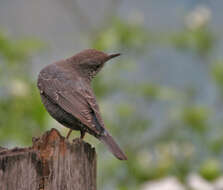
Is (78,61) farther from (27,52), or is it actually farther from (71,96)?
(27,52)

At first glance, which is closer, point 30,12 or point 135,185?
point 135,185

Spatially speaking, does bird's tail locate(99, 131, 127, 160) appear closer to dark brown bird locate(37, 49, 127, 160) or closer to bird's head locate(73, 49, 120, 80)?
dark brown bird locate(37, 49, 127, 160)

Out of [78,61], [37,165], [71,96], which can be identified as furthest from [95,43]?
[37,165]

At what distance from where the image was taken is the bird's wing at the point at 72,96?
4.42 meters

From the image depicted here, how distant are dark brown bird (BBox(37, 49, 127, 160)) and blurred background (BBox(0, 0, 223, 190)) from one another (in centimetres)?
147

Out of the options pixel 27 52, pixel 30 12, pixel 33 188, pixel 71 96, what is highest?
pixel 30 12

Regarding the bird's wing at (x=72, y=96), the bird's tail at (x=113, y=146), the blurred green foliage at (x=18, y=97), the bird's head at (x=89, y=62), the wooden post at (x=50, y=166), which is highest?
the blurred green foliage at (x=18, y=97)

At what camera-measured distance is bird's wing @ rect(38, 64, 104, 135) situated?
4.42m

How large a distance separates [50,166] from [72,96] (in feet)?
4.35

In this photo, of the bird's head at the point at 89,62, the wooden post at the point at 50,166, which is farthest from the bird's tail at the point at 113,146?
the bird's head at the point at 89,62

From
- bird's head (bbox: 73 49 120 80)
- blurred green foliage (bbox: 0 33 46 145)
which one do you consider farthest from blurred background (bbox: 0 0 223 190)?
bird's head (bbox: 73 49 120 80)

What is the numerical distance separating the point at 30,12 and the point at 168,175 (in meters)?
2.67

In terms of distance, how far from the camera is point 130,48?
24.0 ft

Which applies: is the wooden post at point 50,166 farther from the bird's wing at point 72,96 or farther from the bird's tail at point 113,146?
the bird's wing at point 72,96
